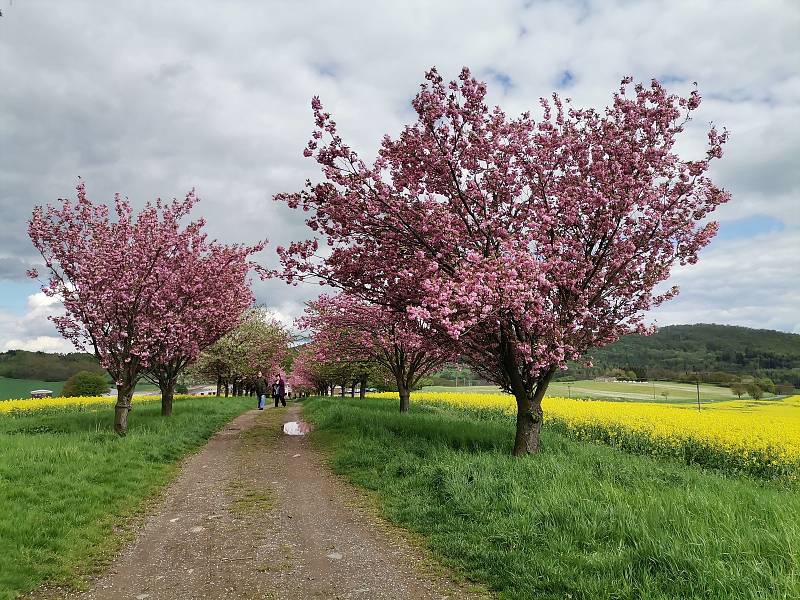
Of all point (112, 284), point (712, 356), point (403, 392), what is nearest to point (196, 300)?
point (112, 284)

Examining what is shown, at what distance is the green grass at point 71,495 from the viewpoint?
6668 mm

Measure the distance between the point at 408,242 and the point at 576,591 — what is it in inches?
331

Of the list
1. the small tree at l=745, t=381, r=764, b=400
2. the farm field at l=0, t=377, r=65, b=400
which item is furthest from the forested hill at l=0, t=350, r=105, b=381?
the small tree at l=745, t=381, r=764, b=400

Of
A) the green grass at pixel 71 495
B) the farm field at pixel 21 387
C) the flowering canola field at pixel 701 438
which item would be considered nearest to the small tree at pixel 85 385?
the farm field at pixel 21 387

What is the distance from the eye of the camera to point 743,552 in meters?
5.70

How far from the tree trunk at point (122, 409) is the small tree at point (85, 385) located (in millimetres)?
37912

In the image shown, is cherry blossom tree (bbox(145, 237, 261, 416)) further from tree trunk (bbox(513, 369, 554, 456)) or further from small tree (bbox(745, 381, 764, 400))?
small tree (bbox(745, 381, 764, 400))

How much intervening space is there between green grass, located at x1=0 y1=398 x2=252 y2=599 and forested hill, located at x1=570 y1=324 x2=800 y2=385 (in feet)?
249

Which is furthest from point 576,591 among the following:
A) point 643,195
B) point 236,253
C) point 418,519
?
point 236,253

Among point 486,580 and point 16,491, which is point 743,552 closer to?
point 486,580

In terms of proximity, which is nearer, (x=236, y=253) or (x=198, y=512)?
(x=198, y=512)

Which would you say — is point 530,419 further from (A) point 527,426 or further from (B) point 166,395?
(B) point 166,395

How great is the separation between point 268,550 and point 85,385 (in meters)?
51.0

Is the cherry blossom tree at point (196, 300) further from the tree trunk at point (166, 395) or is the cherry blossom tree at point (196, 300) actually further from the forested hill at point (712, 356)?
the forested hill at point (712, 356)
